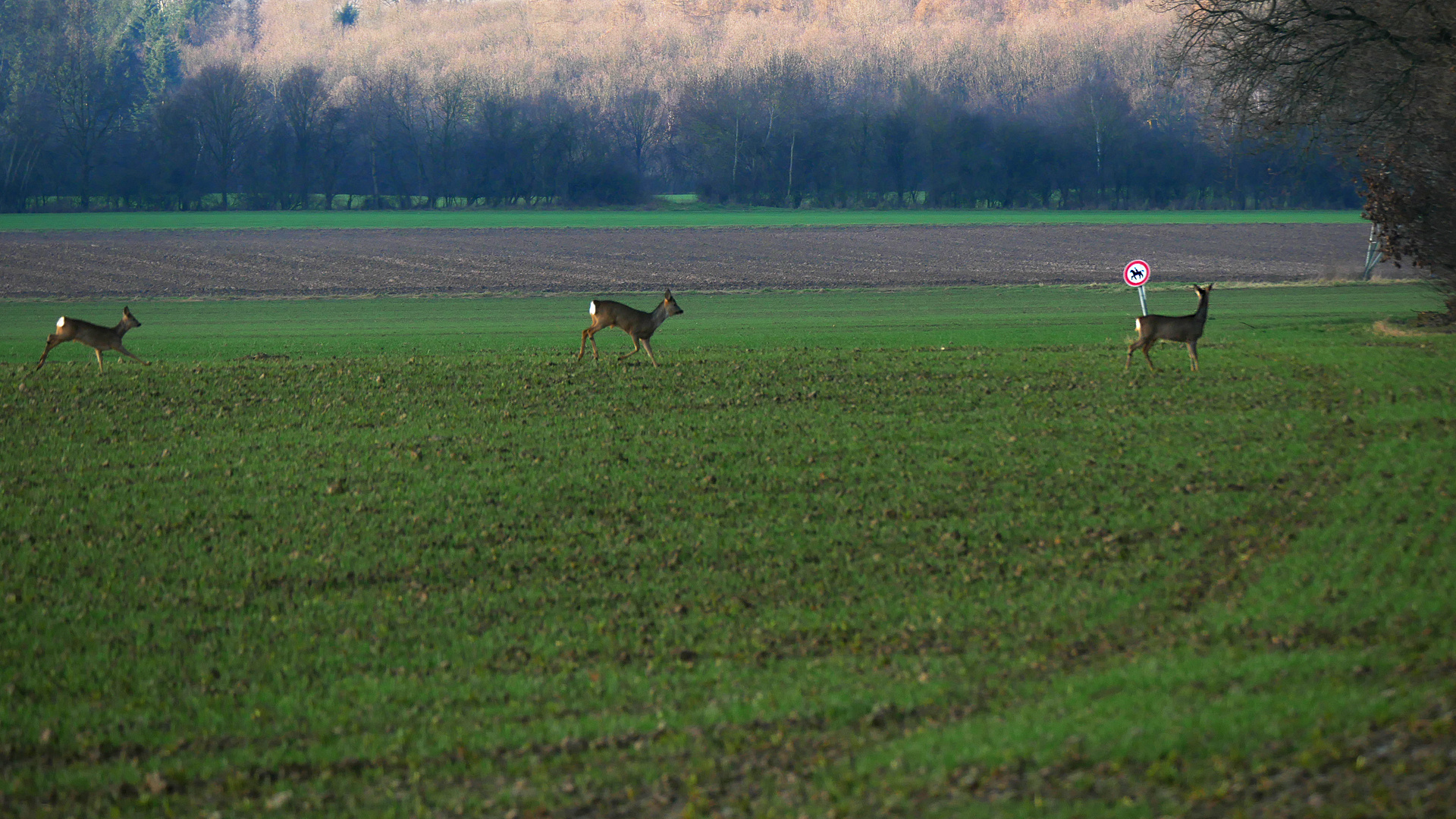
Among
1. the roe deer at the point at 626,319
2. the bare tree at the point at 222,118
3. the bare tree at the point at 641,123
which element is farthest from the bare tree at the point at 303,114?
the roe deer at the point at 626,319

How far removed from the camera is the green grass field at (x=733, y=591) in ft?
25.5

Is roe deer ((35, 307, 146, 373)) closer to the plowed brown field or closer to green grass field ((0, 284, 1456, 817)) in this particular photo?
green grass field ((0, 284, 1456, 817))

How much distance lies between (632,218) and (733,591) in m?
93.8

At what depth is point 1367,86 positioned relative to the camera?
99.3 ft

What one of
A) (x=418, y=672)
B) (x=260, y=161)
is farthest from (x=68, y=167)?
(x=418, y=672)

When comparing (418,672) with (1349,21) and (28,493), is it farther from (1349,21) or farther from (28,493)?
(1349,21)

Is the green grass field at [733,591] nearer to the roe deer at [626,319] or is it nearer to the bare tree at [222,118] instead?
the roe deer at [626,319]

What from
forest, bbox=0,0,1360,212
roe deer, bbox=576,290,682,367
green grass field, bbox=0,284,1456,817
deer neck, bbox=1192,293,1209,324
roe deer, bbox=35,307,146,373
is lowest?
green grass field, bbox=0,284,1456,817

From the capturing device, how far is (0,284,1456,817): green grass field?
778 centimetres

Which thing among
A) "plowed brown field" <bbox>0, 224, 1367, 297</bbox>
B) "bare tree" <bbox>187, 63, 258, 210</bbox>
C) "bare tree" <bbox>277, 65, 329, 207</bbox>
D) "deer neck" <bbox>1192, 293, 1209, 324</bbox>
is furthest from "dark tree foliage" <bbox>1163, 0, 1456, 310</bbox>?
"bare tree" <bbox>187, 63, 258, 210</bbox>

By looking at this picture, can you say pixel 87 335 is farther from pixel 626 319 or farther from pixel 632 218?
pixel 632 218

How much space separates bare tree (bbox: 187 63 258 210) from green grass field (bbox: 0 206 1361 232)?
1185 centimetres

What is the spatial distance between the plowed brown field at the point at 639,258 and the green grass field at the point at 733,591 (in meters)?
32.1

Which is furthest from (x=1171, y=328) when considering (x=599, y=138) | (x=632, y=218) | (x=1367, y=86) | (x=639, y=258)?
(x=599, y=138)
